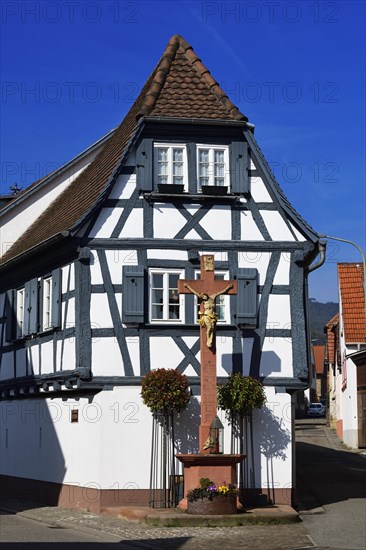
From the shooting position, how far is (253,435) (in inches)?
798

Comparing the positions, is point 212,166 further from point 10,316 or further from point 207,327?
point 10,316

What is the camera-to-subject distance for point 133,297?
2022 centimetres

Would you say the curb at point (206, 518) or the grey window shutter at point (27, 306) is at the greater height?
the grey window shutter at point (27, 306)

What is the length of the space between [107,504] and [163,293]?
4.53 metres

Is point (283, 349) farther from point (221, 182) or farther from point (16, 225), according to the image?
point (16, 225)

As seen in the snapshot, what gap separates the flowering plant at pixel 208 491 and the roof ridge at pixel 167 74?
8101mm

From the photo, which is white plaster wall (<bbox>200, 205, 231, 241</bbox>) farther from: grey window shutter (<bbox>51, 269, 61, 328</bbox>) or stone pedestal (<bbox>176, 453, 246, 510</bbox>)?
stone pedestal (<bbox>176, 453, 246, 510</bbox>)

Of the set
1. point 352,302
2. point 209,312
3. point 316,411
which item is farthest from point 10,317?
point 316,411

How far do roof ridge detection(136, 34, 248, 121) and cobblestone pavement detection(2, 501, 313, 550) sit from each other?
8691mm

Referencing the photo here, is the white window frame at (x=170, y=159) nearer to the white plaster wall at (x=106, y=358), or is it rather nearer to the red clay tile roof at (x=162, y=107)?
the red clay tile roof at (x=162, y=107)

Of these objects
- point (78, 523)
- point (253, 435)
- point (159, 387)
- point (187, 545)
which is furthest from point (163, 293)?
point (187, 545)

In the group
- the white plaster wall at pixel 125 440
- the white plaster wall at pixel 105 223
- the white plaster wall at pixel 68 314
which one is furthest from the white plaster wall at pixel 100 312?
the white plaster wall at pixel 125 440

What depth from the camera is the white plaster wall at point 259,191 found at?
69.9 ft

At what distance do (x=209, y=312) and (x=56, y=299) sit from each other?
158 inches
